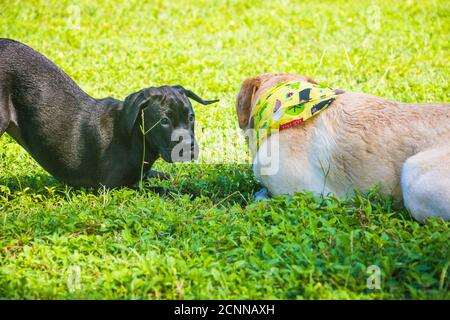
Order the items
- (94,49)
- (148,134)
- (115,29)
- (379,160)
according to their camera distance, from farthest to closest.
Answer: (115,29), (94,49), (148,134), (379,160)

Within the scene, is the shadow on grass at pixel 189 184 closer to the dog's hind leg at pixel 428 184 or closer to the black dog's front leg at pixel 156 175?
the black dog's front leg at pixel 156 175

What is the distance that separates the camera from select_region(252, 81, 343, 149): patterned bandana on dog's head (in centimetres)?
489

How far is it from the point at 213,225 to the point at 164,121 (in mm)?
1086

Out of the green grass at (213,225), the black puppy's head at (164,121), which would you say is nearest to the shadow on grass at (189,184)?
the green grass at (213,225)

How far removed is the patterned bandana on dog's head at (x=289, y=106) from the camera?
192 inches

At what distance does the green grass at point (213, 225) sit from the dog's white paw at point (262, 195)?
133 millimetres

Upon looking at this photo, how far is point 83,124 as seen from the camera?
17.4 ft

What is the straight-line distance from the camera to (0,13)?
35.9 feet

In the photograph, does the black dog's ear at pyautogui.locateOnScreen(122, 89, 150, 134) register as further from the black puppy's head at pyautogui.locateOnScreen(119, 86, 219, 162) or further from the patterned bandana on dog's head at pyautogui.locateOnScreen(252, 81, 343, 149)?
the patterned bandana on dog's head at pyautogui.locateOnScreen(252, 81, 343, 149)

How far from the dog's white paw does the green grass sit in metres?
0.13

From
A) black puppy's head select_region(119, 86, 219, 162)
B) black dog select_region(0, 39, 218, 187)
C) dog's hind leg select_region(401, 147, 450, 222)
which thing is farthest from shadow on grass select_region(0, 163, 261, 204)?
Result: dog's hind leg select_region(401, 147, 450, 222)
